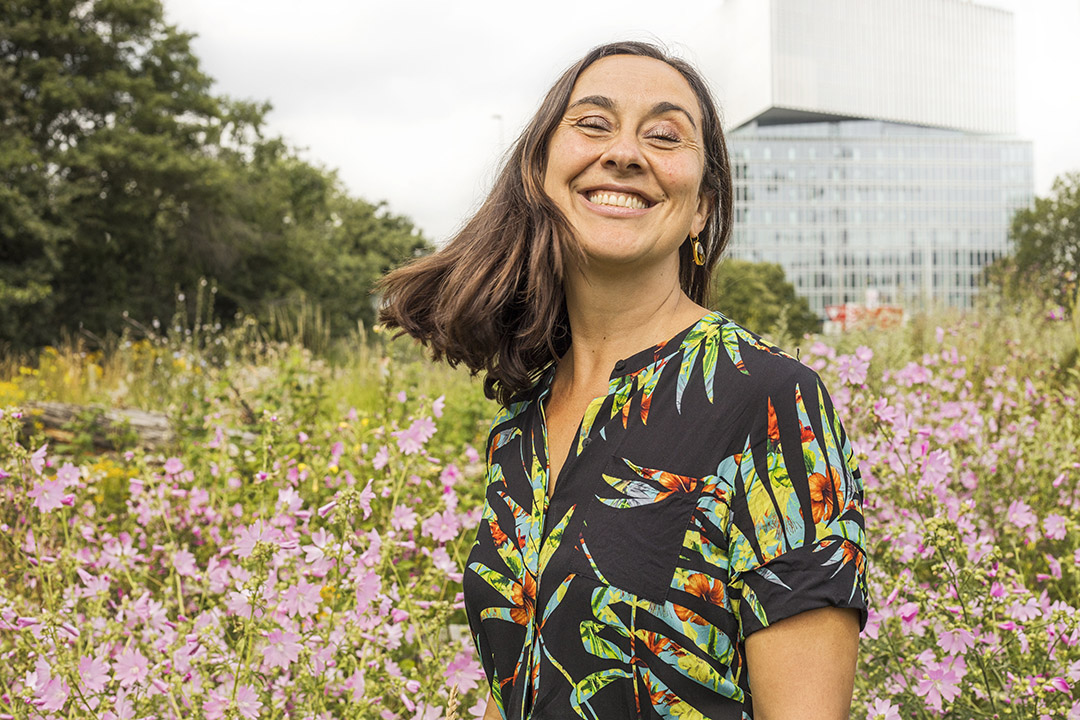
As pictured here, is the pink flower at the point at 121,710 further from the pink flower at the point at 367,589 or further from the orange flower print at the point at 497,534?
the orange flower print at the point at 497,534

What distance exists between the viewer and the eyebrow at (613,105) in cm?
149

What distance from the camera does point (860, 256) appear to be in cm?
7794

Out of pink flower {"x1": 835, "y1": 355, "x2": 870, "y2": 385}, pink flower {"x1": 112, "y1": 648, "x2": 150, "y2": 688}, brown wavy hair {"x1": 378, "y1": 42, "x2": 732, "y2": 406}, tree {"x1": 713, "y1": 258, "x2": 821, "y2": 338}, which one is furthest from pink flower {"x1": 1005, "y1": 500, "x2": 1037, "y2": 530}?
tree {"x1": 713, "y1": 258, "x2": 821, "y2": 338}

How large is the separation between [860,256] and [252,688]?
82304 millimetres

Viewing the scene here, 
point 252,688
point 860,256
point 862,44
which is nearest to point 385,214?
point 252,688

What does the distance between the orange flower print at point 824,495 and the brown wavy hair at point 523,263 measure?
0.60m

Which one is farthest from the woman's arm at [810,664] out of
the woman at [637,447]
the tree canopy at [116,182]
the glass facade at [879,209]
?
the glass facade at [879,209]

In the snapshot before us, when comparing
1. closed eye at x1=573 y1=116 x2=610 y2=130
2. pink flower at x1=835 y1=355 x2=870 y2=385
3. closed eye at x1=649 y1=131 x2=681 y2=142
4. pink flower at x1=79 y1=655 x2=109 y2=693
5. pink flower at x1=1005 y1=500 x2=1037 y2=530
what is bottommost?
pink flower at x1=79 y1=655 x2=109 y2=693

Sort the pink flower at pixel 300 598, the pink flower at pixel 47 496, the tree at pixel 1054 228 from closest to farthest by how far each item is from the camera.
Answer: the pink flower at pixel 300 598, the pink flower at pixel 47 496, the tree at pixel 1054 228

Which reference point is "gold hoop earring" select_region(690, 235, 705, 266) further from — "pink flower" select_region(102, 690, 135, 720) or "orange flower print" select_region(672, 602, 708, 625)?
"pink flower" select_region(102, 690, 135, 720)

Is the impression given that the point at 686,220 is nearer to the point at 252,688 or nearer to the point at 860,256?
the point at 252,688

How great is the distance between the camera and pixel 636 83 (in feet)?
4.95

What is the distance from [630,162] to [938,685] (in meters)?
1.17

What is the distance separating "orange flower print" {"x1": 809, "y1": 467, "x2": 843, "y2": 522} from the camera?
1.11 metres
